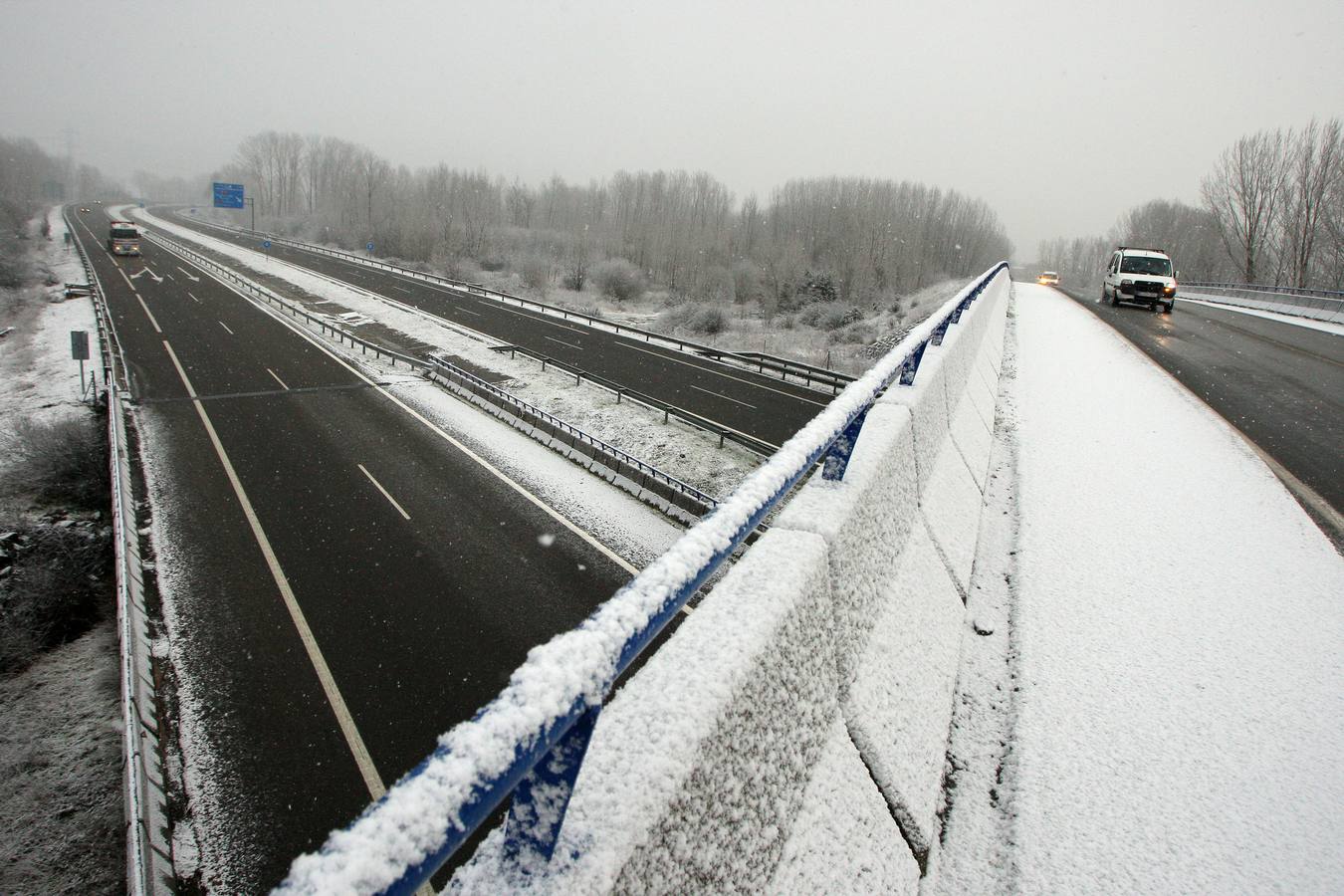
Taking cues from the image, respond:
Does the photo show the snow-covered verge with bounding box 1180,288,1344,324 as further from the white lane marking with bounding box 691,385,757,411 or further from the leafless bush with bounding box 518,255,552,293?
the leafless bush with bounding box 518,255,552,293

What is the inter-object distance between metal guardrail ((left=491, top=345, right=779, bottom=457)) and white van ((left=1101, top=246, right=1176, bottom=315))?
13538mm

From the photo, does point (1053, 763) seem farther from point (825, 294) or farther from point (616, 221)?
point (616, 221)

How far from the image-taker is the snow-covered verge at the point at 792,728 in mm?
1203

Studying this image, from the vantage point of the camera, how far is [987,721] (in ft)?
8.04

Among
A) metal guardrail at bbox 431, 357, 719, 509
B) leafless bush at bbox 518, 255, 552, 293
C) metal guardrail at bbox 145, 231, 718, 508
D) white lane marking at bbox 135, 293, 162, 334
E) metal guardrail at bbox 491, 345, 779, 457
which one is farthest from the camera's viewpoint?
leafless bush at bbox 518, 255, 552, 293

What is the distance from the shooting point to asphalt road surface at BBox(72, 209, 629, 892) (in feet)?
25.6

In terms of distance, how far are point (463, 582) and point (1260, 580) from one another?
1152cm

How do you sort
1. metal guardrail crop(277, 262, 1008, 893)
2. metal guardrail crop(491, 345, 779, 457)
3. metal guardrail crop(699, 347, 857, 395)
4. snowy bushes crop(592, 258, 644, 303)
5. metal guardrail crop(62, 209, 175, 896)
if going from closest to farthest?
metal guardrail crop(277, 262, 1008, 893) → metal guardrail crop(62, 209, 175, 896) → metal guardrail crop(491, 345, 779, 457) → metal guardrail crop(699, 347, 857, 395) → snowy bushes crop(592, 258, 644, 303)

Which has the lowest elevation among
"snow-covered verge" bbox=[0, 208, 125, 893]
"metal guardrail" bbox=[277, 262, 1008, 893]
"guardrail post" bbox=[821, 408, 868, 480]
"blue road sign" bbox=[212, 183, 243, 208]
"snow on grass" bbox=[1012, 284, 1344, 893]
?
"snow-covered verge" bbox=[0, 208, 125, 893]

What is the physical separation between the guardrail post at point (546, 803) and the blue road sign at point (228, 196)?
88.7 m

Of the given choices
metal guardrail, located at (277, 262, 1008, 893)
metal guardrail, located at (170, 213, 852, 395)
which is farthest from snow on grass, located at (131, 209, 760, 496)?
metal guardrail, located at (277, 262, 1008, 893)

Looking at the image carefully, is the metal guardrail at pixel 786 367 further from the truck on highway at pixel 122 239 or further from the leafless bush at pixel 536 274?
the truck on highway at pixel 122 239

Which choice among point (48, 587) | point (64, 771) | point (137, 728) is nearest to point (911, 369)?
point (137, 728)

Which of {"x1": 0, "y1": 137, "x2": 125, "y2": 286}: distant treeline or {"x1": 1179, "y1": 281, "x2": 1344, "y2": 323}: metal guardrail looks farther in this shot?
{"x1": 0, "y1": 137, "x2": 125, "y2": 286}: distant treeline
